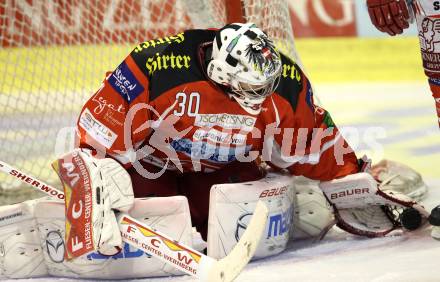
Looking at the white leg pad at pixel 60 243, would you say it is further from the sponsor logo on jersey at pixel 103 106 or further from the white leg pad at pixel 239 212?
the sponsor logo on jersey at pixel 103 106

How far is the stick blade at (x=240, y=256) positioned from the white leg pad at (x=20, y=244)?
0.76 metres

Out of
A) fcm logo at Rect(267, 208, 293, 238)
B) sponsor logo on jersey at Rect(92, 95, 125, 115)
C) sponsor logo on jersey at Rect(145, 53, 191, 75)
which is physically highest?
sponsor logo on jersey at Rect(145, 53, 191, 75)

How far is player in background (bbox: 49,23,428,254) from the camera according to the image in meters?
2.97

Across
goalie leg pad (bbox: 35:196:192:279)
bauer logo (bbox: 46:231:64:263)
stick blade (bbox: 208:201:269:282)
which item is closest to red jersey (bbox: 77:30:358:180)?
goalie leg pad (bbox: 35:196:192:279)

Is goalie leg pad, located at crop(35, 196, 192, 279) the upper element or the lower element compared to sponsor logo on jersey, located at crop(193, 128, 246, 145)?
lower

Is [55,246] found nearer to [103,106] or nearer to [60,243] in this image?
[60,243]

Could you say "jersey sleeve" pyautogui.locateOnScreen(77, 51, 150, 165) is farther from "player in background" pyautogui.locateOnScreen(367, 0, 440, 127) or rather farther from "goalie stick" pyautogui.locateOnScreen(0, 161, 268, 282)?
"player in background" pyautogui.locateOnScreen(367, 0, 440, 127)

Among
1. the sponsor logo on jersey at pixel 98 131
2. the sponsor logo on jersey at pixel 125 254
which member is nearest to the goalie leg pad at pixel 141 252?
the sponsor logo on jersey at pixel 125 254

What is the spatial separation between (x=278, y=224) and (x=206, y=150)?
0.36m

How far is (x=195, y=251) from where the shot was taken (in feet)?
9.26

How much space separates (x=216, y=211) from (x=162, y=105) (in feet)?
1.30

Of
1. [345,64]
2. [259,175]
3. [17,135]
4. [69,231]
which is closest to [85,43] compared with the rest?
[17,135]

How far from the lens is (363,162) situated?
11.5 ft

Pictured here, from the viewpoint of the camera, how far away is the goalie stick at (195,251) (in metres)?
2.74
